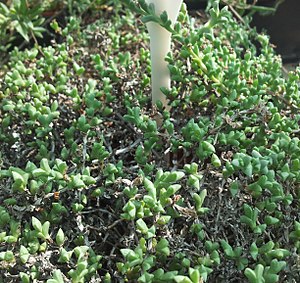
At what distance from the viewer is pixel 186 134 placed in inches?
36.4

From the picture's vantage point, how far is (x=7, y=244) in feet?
2.63

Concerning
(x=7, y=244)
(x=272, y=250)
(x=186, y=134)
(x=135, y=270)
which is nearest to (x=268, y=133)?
(x=186, y=134)

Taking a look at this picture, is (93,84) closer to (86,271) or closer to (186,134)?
(186,134)

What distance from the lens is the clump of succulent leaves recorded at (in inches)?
30.3

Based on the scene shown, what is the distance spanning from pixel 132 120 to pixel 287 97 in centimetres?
31

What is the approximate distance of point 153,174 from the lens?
906mm

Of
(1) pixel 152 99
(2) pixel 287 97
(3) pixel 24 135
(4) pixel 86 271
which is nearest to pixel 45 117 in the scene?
(3) pixel 24 135

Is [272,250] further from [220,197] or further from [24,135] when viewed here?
[24,135]

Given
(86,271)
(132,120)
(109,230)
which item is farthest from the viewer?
(132,120)

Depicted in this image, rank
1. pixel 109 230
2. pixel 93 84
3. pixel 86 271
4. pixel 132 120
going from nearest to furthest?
pixel 86 271 → pixel 109 230 → pixel 132 120 → pixel 93 84

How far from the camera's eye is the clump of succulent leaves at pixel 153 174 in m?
0.77

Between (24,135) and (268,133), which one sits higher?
(268,133)

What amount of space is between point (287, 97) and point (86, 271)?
526 mm

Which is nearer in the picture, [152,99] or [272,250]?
[272,250]
